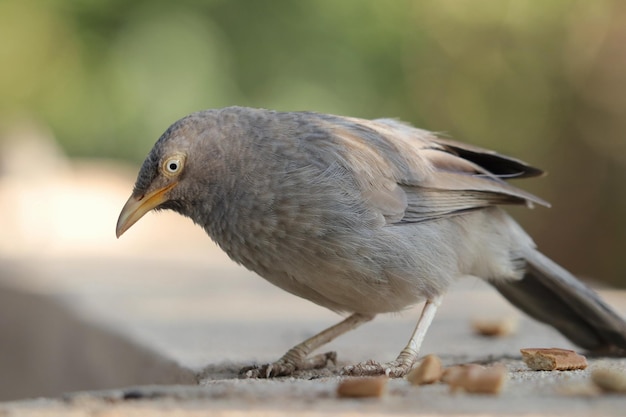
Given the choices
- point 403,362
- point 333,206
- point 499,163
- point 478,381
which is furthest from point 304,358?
point 478,381

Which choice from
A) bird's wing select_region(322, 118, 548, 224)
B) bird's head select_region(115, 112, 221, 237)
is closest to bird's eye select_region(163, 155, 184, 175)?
bird's head select_region(115, 112, 221, 237)

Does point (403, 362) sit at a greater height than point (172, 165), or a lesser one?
lesser

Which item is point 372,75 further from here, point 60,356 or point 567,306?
point 567,306

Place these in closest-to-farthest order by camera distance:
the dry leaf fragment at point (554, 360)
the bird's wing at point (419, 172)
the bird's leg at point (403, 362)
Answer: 1. the dry leaf fragment at point (554, 360)
2. the bird's leg at point (403, 362)
3. the bird's wing at point (419, 172)

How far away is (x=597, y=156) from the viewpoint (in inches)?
458

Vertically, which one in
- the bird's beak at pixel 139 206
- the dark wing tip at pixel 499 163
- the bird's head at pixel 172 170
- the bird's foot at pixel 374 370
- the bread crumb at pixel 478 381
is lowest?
the bird's foot at pixel 374 370

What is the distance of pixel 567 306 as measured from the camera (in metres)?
4.95

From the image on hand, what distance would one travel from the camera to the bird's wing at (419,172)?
13.8 feet

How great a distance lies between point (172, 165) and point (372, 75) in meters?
10.1

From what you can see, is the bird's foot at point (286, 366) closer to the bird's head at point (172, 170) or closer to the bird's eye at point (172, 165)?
the bird's head at point (172, 170)

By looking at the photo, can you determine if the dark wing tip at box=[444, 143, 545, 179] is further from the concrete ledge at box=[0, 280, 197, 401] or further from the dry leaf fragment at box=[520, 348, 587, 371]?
the concrete ledge at box=[0, 280, 197, 401]

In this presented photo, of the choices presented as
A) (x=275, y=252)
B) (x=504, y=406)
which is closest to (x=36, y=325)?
(x=275, y=252)

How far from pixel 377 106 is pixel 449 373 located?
35.5 ft

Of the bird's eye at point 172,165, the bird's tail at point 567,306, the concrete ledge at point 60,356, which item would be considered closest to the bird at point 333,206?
the bird's eye at point 172,165
